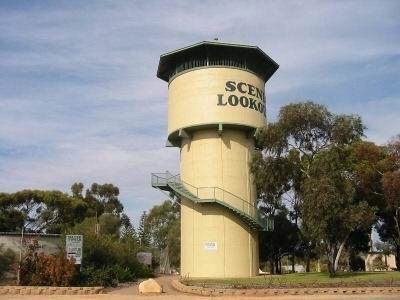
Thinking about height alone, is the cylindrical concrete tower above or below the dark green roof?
below

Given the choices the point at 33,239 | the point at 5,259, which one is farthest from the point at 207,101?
the point at 5,259

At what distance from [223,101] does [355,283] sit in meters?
16.6

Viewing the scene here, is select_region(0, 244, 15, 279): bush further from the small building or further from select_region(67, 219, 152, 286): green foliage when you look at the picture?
select_region(67, 219, 152, 286): green foliage

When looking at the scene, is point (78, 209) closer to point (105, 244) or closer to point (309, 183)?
point (105, 244)

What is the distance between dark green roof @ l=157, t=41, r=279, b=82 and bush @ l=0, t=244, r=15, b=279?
18198 millimetres

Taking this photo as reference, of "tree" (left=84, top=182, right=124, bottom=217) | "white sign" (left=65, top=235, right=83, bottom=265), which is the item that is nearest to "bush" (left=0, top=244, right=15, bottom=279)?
"white sign" (left=65, top=235, right=83, bottom=265)

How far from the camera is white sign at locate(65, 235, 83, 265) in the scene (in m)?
27.7

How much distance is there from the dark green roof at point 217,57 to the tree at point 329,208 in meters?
10.1

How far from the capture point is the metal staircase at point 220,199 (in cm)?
3556

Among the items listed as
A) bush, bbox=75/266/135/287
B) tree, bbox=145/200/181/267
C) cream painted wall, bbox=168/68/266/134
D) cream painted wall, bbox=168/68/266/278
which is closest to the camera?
bush, bbox=75/266/135/287

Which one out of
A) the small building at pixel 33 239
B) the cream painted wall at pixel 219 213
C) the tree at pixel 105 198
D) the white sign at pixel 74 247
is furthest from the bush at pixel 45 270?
the tree at pixel 105 198

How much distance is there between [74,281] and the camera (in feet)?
89.8

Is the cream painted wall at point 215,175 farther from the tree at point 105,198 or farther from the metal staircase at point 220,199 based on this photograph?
the tree at point 105,198

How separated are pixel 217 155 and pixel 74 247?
13131mm
